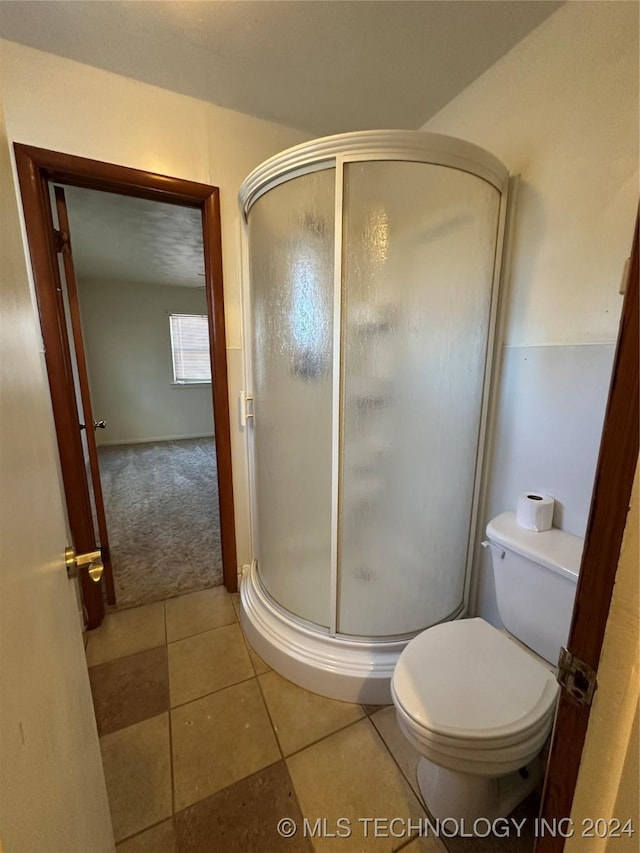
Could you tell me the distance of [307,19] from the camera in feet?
3.78

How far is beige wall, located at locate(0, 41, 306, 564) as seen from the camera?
4.34 ft

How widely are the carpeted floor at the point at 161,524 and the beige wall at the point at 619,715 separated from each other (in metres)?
2.02

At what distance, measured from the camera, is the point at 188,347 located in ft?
18.2

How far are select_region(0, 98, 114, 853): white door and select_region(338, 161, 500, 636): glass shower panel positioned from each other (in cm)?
87

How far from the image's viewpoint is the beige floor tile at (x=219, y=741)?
1116 mm

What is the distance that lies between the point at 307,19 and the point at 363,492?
5.24ft

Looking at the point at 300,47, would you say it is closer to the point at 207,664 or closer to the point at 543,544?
the point at 543,544

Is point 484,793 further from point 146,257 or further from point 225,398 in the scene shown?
point 146,257

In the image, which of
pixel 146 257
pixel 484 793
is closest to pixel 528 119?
pixel 484 793

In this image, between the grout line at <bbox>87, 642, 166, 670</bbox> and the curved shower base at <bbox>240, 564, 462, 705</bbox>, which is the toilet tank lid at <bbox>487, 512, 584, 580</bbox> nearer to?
the curved shower base at <bbox>240, 564, 462, 705</bbox>

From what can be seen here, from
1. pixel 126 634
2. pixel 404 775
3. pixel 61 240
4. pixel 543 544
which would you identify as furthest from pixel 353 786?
pixel 61 240

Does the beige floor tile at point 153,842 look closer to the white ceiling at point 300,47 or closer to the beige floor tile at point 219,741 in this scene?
the beige floor tile at point 219,741

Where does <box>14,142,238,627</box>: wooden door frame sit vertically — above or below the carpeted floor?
above

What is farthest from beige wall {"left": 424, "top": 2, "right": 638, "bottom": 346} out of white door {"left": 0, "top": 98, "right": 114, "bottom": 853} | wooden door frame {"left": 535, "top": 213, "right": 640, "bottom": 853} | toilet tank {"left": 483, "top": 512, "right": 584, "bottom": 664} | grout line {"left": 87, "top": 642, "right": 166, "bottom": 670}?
grout line {"left": 87, "top": 642, "right": 166, "bottom": 670}
